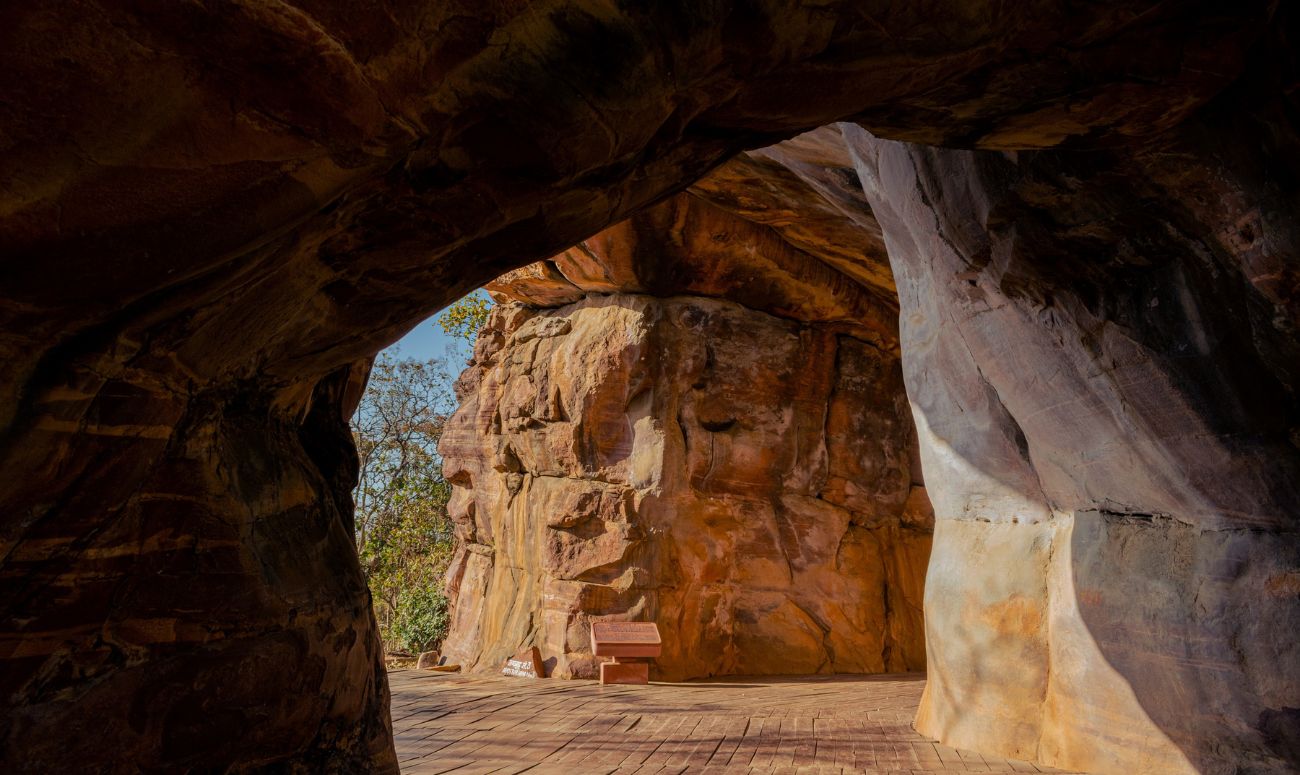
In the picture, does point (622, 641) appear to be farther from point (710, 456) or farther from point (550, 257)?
point (550, 257)

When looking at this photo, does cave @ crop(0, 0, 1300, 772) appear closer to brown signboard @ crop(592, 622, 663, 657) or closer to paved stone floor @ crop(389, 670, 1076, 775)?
paved stone floor @ crop(389, 670, 1076, 775)

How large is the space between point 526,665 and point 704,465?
9.36 feet

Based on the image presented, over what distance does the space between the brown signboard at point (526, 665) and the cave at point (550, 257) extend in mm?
4660

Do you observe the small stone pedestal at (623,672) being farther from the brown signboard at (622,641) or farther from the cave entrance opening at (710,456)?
the cave entrance opening at (710,456)

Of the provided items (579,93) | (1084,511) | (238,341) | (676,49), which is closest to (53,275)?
(238,341)

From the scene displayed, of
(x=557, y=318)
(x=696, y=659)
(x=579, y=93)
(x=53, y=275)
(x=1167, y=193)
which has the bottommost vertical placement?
(x=696, y=659)

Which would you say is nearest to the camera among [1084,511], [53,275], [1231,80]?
[53,275]

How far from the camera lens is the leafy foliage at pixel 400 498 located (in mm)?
14844

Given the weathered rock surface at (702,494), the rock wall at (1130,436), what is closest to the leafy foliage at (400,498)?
the weathered rock surface at (702,494)

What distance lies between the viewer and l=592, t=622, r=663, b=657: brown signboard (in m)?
7.68

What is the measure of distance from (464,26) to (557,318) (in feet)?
28.6

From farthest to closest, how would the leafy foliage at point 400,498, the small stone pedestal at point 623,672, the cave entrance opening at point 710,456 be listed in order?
the leafy foliage at point 400,498 < the cave entrance opening at point 710,456 < the small stone pedestal at point 623,672

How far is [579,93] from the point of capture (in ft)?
6.34

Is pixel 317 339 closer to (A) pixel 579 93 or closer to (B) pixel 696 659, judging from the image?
(A) pixel 579 93
